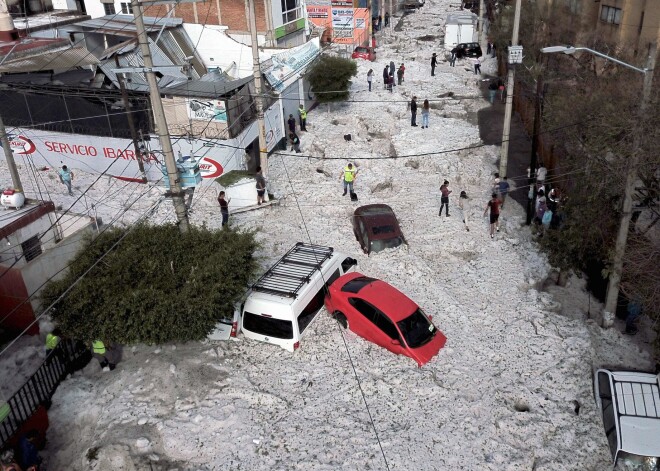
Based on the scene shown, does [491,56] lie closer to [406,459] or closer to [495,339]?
[495,339]

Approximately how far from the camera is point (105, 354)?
1315cm

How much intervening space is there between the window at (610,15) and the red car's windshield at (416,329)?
1095 inches

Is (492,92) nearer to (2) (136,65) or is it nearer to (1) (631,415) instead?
(2) (136,65)

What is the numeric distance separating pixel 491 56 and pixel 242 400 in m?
40.4

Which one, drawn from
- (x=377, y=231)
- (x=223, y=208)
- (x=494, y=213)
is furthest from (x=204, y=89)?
(x=494, y=213)

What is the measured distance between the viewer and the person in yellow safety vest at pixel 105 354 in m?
12.6

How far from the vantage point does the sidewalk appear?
22.5 metres

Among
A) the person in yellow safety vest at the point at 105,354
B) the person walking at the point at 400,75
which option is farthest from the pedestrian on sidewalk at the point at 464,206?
the person walking at the point at 400,75

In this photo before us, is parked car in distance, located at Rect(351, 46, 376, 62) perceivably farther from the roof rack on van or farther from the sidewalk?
the roof rack on van

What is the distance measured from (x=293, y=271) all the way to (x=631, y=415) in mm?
7841

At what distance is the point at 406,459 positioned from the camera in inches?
410

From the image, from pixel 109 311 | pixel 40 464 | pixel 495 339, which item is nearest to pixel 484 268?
pixel 495 339

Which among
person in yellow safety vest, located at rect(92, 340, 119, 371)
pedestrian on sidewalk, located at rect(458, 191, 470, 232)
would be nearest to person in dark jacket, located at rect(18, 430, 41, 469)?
person in yellow safety vest, located at rect(92, 340, 119, 371)

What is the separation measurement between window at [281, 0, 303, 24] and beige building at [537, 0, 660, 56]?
52.1 feet
